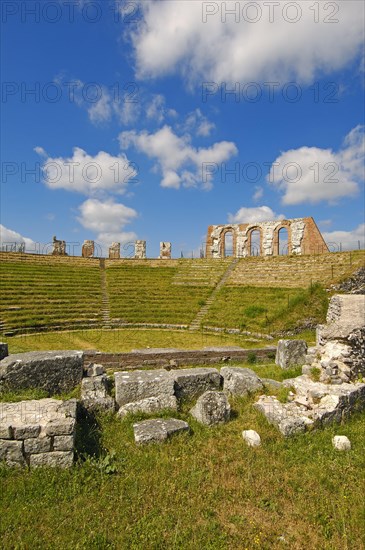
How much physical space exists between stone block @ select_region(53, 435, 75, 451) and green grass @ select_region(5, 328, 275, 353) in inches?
496

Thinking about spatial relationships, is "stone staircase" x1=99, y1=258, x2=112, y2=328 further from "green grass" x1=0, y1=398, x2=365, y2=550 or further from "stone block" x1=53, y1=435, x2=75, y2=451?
"stone block" x1=53, y1=435, x2=75, y2=451

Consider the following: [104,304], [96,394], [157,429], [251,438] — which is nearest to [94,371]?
[96,394]

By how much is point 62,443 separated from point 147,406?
2.11 meters

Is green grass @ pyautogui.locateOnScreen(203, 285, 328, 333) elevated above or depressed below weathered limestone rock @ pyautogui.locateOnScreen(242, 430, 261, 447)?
above

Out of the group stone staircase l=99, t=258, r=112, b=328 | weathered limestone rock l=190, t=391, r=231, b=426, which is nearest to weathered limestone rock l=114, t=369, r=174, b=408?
weathered limestone rock l=190, t=391, r=231, b=426

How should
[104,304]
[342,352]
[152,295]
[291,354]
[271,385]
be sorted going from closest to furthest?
[342,352], [271,385], [291,354], [104,304], [152,295]

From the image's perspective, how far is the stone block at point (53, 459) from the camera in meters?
5.01

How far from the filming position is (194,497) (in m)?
4.52

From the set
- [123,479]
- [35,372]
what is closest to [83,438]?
[123,479]

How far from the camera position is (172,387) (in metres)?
7.38

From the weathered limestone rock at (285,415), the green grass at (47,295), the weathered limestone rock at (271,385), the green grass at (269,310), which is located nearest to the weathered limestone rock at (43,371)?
the weathered limestone rock at (285,415)

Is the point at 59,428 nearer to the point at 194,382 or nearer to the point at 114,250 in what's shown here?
the point at 194,382

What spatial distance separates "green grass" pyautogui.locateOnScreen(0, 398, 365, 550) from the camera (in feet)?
12.6

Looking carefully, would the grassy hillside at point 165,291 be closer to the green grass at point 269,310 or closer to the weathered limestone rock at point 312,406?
the green grass at point 269,310
